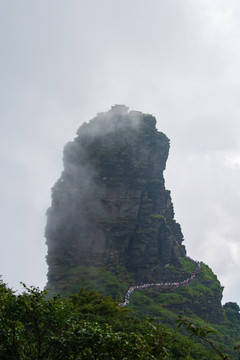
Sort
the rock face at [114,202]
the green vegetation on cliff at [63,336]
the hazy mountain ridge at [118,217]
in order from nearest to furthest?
the green vegetation on cliff at [63,336]
the hazy mountain ridge at [118,217]
the rock face at [114,202]

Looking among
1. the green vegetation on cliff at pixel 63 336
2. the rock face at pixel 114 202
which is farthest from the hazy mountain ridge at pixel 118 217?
the green vegetation on cliff at pixel 63 336

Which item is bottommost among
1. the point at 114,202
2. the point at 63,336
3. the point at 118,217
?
the point at 63,336

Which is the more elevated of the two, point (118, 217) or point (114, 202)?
point (114, 202)

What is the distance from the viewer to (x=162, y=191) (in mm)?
71375

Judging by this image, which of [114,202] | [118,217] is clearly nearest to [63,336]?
[118,217]

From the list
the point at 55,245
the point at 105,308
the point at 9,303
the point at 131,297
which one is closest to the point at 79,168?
the point at 55,245

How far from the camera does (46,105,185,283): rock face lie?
209ft

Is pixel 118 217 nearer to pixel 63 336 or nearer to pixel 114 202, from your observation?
pixel 114 202

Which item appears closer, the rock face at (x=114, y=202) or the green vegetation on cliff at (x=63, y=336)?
the green vegetation on cliff at (x=63, y=336)

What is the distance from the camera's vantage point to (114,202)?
66.3 meters

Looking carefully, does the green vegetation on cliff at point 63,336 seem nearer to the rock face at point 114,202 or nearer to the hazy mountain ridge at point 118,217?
the hazy mountain ridge at point 118,217

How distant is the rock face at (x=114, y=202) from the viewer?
63844 millimetres

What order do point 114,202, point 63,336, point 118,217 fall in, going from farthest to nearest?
point 114,202
point 118,217
point 63,336

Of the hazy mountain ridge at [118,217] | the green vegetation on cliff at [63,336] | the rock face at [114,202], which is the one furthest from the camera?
the rock face at [114,202]
